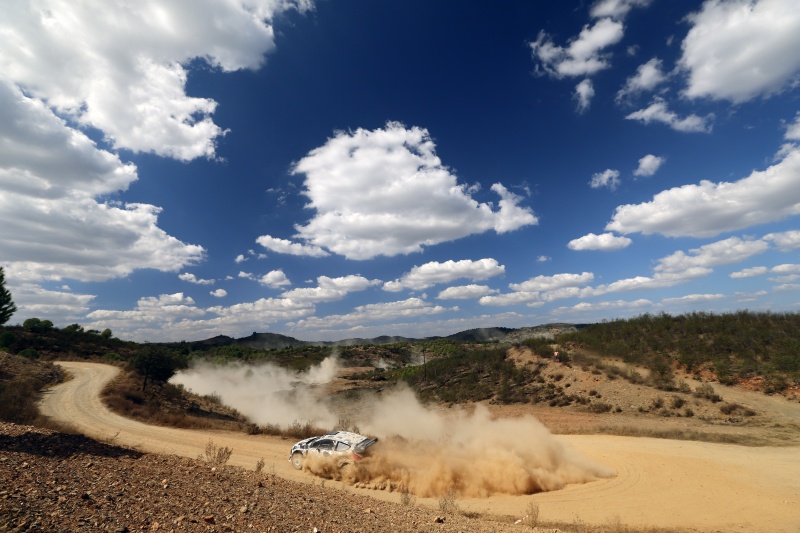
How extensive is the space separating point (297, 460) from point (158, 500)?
9594 millimetres

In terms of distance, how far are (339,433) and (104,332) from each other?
104 meters

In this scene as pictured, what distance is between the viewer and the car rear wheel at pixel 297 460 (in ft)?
56.7

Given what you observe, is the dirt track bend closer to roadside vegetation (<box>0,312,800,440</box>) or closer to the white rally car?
the white rally car

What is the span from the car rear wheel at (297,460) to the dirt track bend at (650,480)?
339 mm

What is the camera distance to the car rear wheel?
17297 mm

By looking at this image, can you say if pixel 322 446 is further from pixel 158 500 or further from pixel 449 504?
pixel 158 500

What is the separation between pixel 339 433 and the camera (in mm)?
17672

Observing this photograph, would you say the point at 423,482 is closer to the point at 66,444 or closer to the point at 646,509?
the point at 646,509

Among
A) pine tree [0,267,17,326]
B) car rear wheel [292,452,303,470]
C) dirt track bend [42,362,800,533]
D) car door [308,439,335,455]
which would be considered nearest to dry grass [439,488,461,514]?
dirt track bend [42,362,800,533]

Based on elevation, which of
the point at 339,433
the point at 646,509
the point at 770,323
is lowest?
the point at 646,509

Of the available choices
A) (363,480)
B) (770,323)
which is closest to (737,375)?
(770,323)

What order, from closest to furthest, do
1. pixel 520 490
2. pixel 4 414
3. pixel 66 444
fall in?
pixel 66 444, pixel 520 490, pixel 4 414

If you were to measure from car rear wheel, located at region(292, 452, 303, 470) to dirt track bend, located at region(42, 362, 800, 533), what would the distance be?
339mm

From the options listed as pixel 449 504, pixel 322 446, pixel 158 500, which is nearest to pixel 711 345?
pixel 449 504
